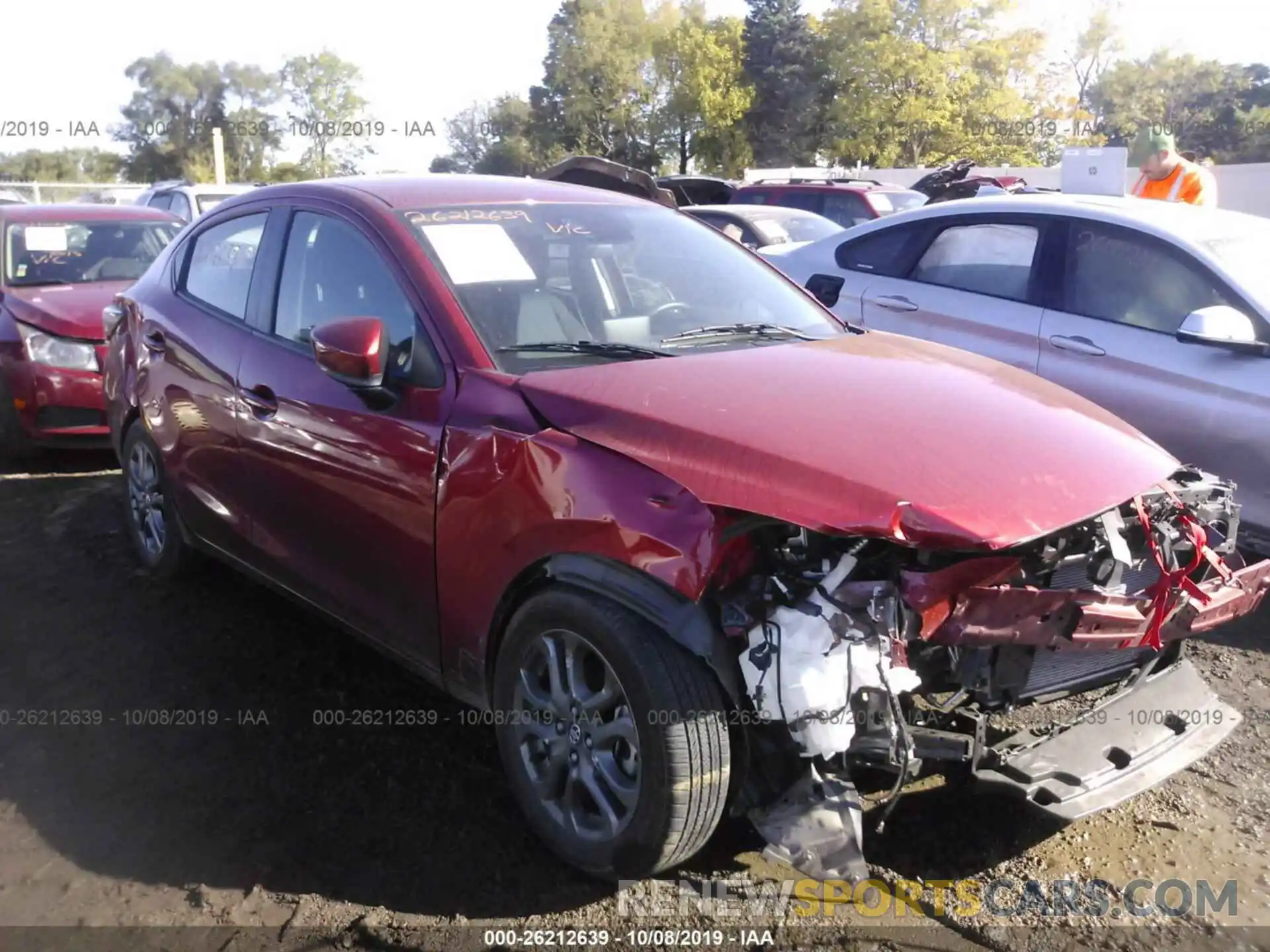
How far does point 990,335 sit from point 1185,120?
56.6m

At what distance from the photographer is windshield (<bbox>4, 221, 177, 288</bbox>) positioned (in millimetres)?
7258

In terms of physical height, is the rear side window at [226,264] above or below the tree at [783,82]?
below

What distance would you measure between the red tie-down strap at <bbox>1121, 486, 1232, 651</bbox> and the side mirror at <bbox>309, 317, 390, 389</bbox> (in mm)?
2053

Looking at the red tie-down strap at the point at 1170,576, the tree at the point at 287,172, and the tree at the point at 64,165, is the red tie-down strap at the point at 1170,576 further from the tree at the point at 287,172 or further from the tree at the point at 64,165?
the tree at the point at 64,165

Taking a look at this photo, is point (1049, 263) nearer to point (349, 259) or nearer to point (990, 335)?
point (990, 335)

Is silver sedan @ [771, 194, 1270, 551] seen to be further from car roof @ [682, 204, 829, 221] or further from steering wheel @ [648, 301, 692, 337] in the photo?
car roof @ [682, 204, 829, 221]

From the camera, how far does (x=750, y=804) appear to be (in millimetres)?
2627

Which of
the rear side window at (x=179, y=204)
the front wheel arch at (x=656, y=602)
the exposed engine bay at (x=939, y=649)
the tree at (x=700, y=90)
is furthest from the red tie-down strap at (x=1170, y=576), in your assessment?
the tree at (x=700, y=90)

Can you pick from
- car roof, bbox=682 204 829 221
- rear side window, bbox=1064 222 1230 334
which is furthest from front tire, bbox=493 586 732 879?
car roof, bbox=682 204 829 221

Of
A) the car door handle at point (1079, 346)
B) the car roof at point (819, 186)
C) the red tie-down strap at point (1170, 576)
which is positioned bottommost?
the red tie-down strap at point (1170, 576)

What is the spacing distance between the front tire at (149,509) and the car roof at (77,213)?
135 inches

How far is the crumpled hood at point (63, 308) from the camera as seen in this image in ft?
21.7

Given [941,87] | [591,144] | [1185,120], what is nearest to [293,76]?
[591,144]

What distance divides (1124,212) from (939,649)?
11.3ft
